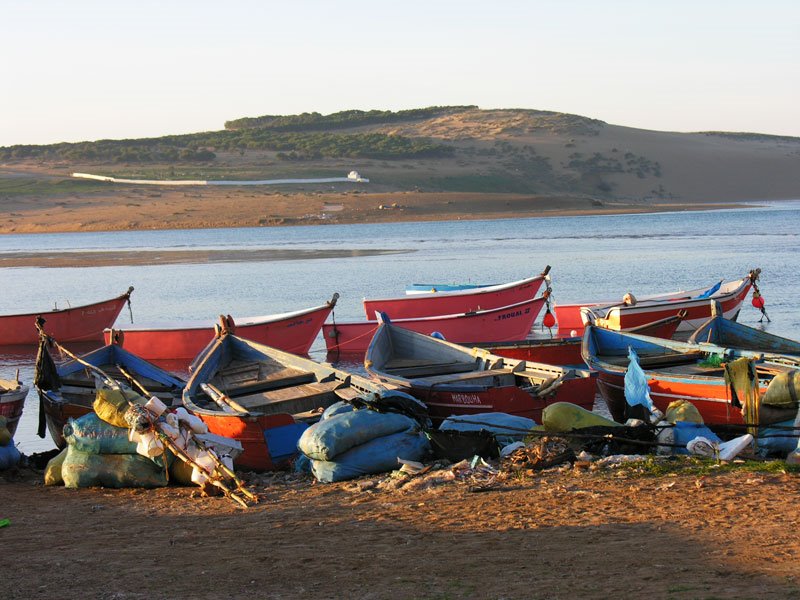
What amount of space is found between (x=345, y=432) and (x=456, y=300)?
14.4 m

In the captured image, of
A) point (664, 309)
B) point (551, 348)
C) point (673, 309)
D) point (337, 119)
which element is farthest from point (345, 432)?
point (337, 119)

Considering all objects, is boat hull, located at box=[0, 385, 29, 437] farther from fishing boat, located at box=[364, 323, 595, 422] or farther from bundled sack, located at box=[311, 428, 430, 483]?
bundled sack, located at box=[311, 428, 430, 483]

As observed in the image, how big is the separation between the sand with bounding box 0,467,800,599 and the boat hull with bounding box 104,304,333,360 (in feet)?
40.3

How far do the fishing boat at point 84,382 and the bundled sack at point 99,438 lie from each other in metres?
2.29

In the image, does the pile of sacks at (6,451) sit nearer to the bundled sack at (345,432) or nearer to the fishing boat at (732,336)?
the bundled sack at (345,432)

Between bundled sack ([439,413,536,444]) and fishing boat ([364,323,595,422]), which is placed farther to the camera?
fishing boat ([364,323,595,422])

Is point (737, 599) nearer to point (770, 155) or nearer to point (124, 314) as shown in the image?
point (124, 314)

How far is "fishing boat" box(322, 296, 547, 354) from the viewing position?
72.2 ft

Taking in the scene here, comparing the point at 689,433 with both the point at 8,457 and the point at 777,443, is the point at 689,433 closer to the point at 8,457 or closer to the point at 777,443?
the point at 777,443

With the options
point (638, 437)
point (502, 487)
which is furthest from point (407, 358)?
point (502, 487)

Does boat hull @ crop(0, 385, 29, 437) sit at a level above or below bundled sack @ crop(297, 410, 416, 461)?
below

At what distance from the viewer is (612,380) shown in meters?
14.1

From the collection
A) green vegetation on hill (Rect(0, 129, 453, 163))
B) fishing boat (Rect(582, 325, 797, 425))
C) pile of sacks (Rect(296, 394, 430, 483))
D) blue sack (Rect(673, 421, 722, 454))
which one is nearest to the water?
pile of sacks (Rect(296, 394, 430, 483))

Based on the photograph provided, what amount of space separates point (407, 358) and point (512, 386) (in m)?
3.60
